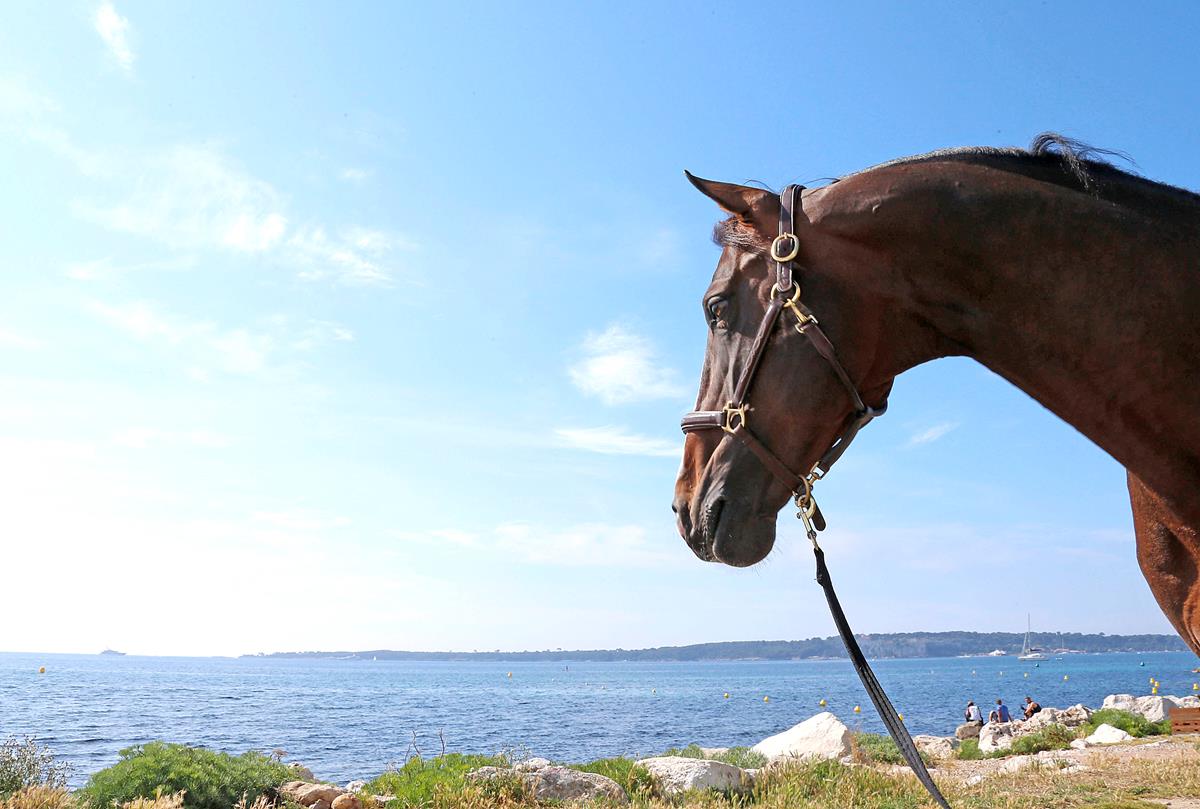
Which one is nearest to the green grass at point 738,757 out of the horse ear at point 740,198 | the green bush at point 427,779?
the green bush at point 427,779

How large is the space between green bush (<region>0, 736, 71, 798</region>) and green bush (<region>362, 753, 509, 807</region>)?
355cm

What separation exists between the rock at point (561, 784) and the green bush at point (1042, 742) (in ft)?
36.9

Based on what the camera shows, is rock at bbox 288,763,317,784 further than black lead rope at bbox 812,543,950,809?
Yes

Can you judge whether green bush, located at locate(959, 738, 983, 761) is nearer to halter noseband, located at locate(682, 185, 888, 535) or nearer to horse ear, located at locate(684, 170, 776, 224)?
halter noseband, located at locate(682, 185, 888, 535)

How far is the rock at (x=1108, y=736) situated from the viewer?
1719cm

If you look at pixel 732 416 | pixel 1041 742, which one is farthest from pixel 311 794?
pixel 1041 742

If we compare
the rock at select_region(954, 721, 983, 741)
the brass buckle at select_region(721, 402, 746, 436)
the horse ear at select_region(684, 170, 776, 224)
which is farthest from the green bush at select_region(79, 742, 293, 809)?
the rock at select_region(954, 721, 983, 741)

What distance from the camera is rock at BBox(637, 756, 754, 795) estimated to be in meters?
10.5

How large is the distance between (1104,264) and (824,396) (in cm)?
74

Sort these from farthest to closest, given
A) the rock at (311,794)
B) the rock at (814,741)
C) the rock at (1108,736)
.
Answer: the rock at (1108,736) < the rock at (814,741) < the rock at (311,794)

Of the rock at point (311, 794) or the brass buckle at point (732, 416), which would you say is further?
the rock at point (311, 794)

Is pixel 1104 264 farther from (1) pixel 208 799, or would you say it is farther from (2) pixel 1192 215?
(1) pixel 208 799

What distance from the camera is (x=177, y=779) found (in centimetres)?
906

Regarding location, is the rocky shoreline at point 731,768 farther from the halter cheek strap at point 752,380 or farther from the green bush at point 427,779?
the halter cheek strap at point 752,380
